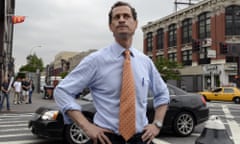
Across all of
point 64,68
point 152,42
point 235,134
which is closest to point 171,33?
point 152,42

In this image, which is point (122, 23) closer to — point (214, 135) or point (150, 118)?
point (214, 135)

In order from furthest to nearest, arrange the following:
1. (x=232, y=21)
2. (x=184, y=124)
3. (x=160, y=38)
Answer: (x=160, y=38) < (x=232, y=21) < (x=184, y=124)

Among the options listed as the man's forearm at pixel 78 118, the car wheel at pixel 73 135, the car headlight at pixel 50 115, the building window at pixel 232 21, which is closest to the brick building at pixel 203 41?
the building window at pixel 232 21

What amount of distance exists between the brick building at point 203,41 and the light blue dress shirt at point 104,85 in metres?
34.2

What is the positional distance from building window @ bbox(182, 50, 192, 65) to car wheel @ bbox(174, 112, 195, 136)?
44.2 m

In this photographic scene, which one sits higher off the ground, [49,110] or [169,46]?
[169,46]

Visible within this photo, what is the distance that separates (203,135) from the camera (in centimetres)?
345

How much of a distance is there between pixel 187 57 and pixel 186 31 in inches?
167

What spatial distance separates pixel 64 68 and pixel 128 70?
12667cm

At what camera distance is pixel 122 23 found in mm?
2416

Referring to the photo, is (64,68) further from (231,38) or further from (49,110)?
(49,110)

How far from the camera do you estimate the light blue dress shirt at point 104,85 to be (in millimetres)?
2343

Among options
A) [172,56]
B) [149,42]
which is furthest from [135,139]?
[149,42]

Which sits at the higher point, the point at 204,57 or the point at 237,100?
the point at 204,57
